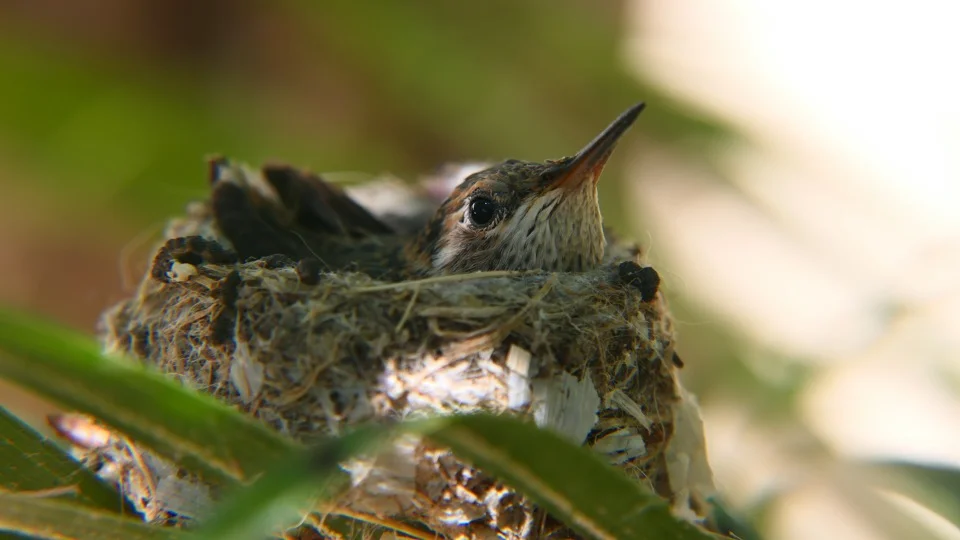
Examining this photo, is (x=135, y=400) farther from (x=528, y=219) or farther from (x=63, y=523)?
(x=528, y=219)

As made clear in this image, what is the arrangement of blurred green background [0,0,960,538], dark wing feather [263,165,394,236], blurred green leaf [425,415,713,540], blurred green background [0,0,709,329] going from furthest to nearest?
blurred green background [0,0,709,329]
blurred green background [0,0,960,538]
dark wing feather [263,165,394,236]
blurred green leaf [425,415,713,540]

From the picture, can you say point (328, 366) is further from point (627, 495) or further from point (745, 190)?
point (745, 190)

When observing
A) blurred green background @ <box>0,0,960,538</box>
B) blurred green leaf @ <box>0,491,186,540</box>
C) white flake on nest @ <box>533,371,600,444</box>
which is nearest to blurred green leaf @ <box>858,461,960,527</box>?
blurred green background @ <box>0,0,960,538</box>

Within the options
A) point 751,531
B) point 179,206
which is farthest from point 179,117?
point 751,531

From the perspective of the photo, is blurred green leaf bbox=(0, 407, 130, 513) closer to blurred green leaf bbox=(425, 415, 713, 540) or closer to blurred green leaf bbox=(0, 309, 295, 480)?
blurred green leaf bbox=(0, 309, 295, 480)

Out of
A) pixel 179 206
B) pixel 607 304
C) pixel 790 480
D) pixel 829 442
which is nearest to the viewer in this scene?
pixel 607 304

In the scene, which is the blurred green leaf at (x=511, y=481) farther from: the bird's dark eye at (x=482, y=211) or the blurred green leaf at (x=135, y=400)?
the bird's dark eye at (x=482, y=211)

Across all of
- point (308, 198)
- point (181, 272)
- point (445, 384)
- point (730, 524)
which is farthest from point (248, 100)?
point (730, 524)

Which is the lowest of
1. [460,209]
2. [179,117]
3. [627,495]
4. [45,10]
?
[627,495]
